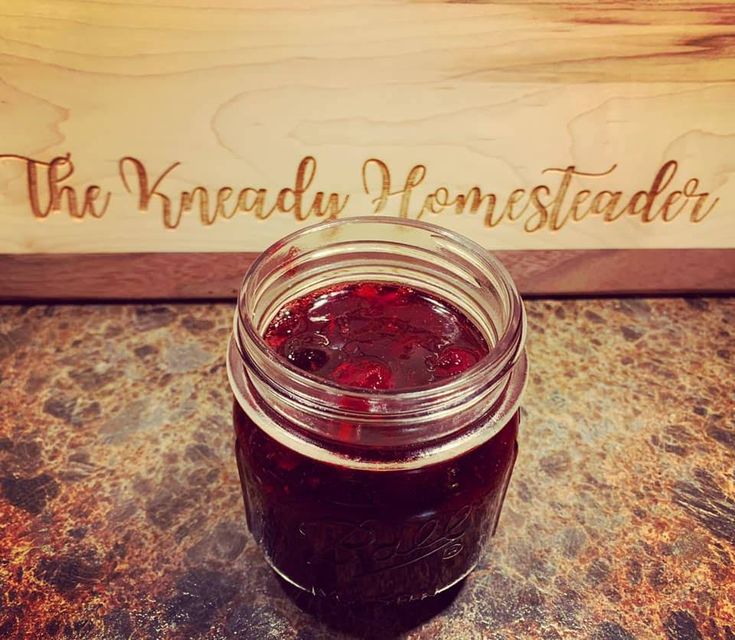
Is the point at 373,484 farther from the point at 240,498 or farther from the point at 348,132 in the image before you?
the point at 348,132

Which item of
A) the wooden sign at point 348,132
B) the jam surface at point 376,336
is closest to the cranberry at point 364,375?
the jam surface at point 376,336

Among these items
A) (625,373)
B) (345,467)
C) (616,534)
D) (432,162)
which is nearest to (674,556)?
(616,534)

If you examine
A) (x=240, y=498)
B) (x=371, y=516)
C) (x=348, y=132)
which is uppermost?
(x=348, y=132)

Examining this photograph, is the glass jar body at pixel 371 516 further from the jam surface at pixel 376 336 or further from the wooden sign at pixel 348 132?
the wooden sign at pixel 348 132

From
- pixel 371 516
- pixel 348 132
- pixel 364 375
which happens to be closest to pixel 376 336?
pixel 364 375

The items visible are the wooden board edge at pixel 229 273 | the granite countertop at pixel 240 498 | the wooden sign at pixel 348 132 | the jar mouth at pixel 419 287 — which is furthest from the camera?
the wooden board edge at pixel 229 273

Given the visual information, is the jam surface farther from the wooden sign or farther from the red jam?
the wooden sign
